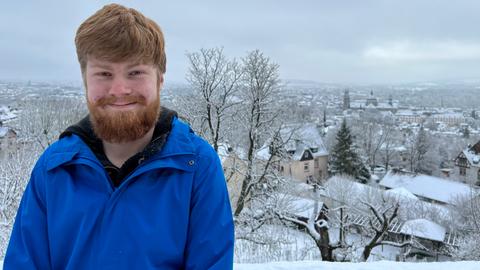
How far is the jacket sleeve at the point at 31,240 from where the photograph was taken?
1.50 metres

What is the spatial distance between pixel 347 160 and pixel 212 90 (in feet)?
75.8

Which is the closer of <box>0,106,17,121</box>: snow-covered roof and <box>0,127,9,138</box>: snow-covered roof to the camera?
<box>0,127,9,138</box>: snow-covered roof

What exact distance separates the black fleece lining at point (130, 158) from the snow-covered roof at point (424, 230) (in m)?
20.3

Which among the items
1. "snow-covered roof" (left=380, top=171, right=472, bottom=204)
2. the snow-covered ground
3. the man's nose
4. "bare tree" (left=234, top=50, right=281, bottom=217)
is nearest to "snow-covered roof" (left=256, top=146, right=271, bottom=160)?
"bare tree" (left=234, top=50, right=281, bottom=217)

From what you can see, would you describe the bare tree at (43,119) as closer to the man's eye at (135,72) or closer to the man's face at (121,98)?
the man's face at (121,98)

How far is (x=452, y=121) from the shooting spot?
94062 mm

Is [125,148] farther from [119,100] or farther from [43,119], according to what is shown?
[43,119]

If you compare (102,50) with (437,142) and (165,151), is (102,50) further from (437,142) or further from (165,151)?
(437,142)

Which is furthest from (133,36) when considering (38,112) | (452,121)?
(452,121)

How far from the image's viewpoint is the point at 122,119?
59.3 inches

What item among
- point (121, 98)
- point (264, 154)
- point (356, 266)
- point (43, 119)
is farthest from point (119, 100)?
A: point (43, 119)

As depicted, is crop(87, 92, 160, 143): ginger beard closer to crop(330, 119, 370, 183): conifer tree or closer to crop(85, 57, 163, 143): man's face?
crop(85, 57, 163, 143): man's face

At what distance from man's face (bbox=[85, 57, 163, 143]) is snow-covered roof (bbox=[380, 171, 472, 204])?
3117 cm

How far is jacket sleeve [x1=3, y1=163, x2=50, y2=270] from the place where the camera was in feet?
4.93
